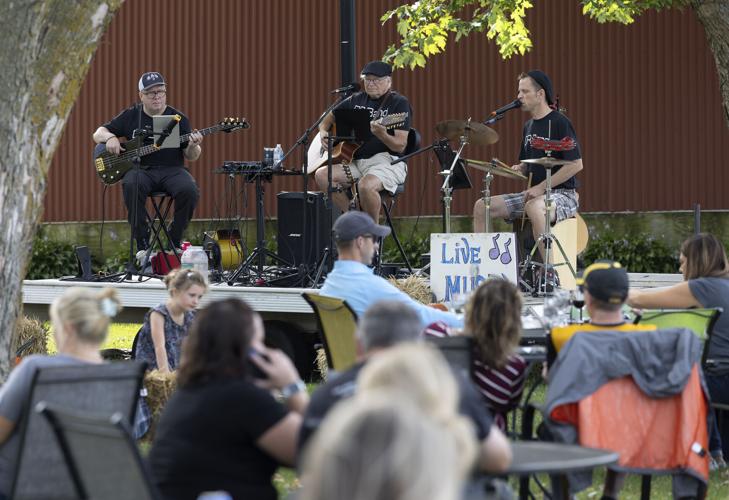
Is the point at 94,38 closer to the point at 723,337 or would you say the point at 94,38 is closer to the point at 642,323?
the point at 642,323

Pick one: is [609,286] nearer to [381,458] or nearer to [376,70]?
[381,458]

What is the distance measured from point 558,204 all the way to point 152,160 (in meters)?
3.26

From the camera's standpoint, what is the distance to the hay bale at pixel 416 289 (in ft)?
29.5

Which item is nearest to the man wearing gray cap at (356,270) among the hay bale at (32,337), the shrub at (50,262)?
the hay bale at (32,337)

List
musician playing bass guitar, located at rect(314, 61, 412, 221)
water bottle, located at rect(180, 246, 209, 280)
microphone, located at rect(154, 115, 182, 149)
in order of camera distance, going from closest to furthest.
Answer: musician playing bass guitar, located at rect(314, 61, 412, 221) → water bottle, located at rect(180, 246, 209, 280) → microphone, located at rect(154, 115, 182, 149)

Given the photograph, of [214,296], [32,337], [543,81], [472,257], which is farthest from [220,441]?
[543,81]

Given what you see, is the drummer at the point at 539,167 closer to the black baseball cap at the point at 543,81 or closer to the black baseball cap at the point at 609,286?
the black baseball cap at the point at 543,81

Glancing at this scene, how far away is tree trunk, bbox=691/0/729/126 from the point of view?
9.40 metres

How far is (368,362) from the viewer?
3.53 m

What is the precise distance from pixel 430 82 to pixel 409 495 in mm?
13423

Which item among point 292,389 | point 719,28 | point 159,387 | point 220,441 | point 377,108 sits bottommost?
point 159,387

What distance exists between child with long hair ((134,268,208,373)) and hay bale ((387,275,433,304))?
1883 millimetres

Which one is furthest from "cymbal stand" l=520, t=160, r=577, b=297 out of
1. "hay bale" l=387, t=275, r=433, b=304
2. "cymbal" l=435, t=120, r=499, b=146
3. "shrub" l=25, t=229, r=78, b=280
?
"shrub" l=25, t=229, r=78, b=280

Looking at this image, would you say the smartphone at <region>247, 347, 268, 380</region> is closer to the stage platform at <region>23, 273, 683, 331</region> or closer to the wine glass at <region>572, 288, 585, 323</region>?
the wine glass at <region>572, 288, 585, 323</region>
